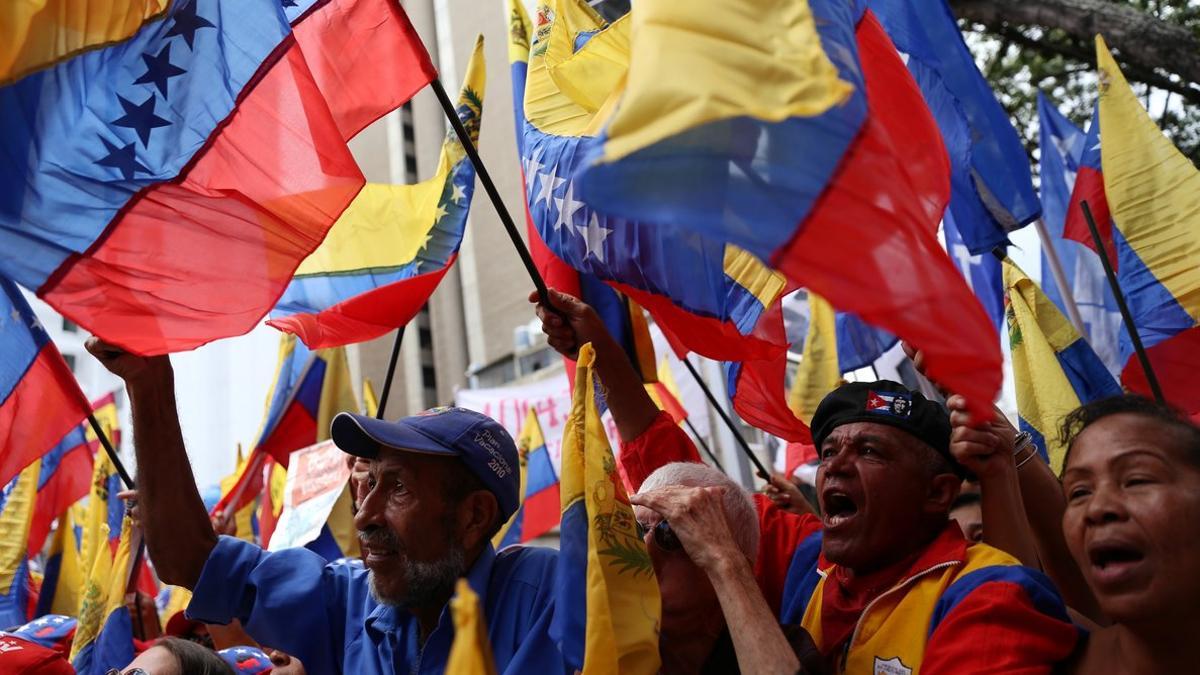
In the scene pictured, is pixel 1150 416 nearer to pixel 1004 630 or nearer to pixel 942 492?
pixel 1004 630

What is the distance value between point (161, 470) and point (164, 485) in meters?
0.04

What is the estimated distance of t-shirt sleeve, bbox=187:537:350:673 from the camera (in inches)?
96.3

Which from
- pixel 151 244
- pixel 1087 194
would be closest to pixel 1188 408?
pixel 1087 194

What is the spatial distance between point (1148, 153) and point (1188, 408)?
1.06 metres

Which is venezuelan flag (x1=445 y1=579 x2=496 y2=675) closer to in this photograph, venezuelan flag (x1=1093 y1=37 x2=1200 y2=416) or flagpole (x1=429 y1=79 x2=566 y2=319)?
flagpole (x1=429 y1=79 x2=566 y2=319)

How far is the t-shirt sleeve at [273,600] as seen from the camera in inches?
96.3

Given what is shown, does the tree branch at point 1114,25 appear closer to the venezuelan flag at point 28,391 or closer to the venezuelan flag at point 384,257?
the venezuelan flag at point 384,257

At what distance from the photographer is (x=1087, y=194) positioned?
4.78 metres

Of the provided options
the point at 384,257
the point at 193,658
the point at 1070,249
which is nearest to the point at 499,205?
the point at 384,257

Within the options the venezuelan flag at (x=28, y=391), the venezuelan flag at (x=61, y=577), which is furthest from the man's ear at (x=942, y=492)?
the venezuelan flag at (x=61, y=577)

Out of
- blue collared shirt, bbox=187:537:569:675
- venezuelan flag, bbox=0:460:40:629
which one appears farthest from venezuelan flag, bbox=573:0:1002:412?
venezuelan flag, bbox=0:460:40:629

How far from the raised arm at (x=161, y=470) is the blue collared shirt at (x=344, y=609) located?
8 cm

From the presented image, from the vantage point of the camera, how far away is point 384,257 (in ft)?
12.7

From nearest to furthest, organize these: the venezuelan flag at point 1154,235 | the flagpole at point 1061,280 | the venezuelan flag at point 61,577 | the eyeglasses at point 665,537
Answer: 1. the eyeglasses at point 665,537
2. the venezuelan flag at point 1154,235
3. the flagpole at point 1061,280
4. the venezuelan flag at point 61,577
